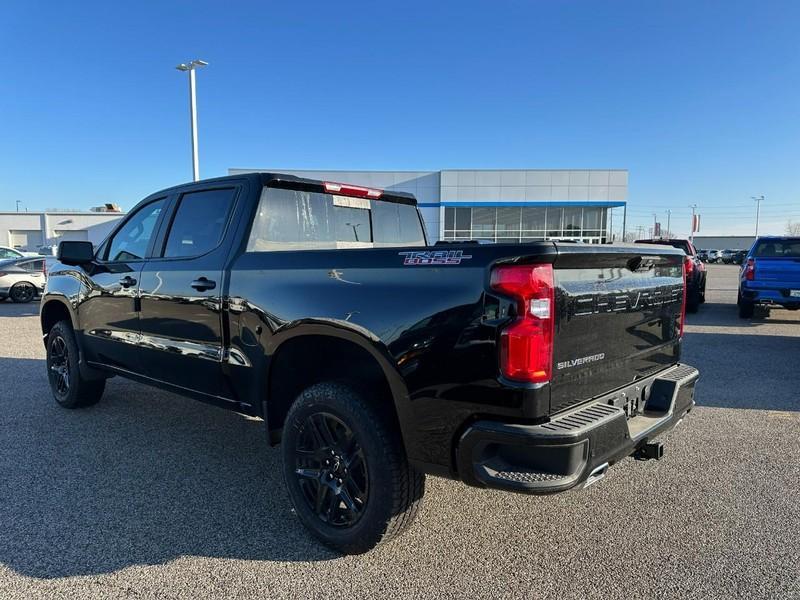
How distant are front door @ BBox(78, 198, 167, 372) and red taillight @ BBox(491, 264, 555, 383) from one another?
304 centimetres

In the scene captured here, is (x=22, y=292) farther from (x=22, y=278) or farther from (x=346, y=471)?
(x=346, y=471)

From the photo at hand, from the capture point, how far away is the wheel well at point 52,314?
5352mm

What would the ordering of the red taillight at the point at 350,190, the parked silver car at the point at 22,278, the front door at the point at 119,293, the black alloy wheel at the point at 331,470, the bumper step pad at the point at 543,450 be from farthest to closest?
1. the parked silver car at the point at 22,278
2. the front door at the point at 119,293
3. the red taillight at the point at 350,190
4. the black alloy wheel at the point at 331,470
5. the bumper step pad at the point at 543,450

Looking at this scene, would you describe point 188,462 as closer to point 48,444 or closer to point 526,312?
point 48,444

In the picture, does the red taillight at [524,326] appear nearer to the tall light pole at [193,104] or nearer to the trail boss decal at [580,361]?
the trail boss decal at [580,361]

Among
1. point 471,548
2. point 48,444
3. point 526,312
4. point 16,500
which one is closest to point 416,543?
point 471,548

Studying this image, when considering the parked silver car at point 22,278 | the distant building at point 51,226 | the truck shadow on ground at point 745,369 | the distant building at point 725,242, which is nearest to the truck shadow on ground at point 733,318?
the truck shadow on ground at point 745,369

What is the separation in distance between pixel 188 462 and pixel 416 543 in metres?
1.96

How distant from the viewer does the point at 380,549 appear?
2.89 meters

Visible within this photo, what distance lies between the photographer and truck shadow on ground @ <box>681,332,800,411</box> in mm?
5664

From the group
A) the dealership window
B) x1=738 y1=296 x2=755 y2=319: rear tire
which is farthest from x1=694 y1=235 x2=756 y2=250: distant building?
x1=738 y1=296 x2=755 y2=319: rear tire

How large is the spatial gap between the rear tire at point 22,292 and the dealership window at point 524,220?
76.0 ft

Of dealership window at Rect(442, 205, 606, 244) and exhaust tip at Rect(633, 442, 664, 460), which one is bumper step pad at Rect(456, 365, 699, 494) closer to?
exhaust tip at Rect(633, 442, 664, 460)

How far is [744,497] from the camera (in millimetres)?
3477
